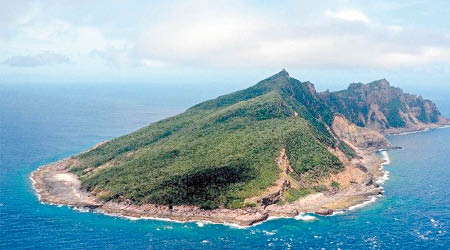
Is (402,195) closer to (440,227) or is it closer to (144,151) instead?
(440,227)

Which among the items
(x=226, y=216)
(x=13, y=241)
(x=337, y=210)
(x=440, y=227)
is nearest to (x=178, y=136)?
(x=226, y=216)

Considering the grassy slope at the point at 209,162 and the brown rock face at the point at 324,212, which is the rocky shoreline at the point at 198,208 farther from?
the grassy slope at the point at 209,162

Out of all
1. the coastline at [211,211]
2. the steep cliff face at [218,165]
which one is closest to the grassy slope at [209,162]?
the steep cliff face at [218,165]

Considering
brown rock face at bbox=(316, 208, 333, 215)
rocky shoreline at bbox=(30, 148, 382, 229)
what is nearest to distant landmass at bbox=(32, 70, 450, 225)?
rocky shoreline at bbox=(30, 148, 382, 229)

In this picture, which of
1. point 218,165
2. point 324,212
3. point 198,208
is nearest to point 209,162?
point 218,165

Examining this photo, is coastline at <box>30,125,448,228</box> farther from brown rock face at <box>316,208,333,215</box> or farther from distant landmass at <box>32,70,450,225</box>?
distant landmass at <box>32,70,450,225</box>

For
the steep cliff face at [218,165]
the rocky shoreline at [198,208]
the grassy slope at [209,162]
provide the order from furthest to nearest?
1. the grassy slope at [209,162]
2. the steep cliff face at [218,165]
3. the rocky shoreline at [198,208]

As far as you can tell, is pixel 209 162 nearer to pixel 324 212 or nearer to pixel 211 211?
pixel 211 211
